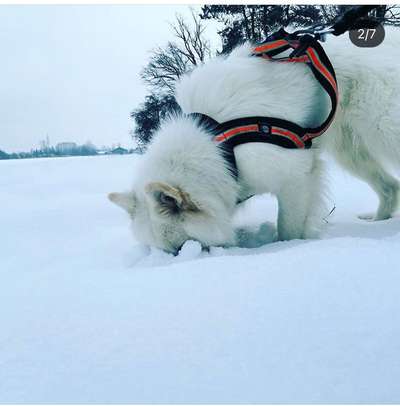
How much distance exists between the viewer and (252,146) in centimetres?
247

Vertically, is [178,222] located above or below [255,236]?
above

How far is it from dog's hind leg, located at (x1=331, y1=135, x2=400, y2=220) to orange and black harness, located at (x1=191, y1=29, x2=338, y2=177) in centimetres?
83

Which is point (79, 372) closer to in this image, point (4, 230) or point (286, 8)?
point (4, 230)

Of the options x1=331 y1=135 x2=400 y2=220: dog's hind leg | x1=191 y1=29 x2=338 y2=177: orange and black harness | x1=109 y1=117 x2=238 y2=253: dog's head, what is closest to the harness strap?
x1=191 y1=29 x2=338 y2=177: orange and black harness

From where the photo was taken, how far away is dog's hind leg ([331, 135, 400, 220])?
3488 millimetres

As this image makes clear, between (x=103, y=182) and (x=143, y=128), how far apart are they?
15060 mm

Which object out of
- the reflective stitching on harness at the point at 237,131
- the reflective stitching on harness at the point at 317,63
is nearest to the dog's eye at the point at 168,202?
the reflective stitching on harness at the point at 237,131

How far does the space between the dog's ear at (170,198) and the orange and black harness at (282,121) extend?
14.8 inches

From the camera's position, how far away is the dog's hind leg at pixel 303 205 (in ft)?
8.79

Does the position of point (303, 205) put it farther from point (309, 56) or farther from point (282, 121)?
point (309, 56)

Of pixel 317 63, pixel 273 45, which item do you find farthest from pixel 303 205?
pixel 273 45

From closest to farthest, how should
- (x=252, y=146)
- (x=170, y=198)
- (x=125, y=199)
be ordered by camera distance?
(x=170, y=198) → (x=252, y=146) → (x=125, y=199)

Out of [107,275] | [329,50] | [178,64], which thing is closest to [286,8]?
[178,64]

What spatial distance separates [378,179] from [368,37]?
1.36 meters
